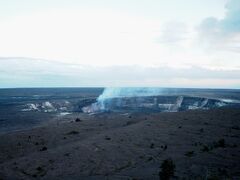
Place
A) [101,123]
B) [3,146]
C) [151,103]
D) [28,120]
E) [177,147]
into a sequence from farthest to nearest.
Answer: [151,103], [28,120], [101,123], [3,146], [177,147]

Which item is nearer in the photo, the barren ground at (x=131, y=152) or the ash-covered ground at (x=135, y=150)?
the ash-covered ground at (x=135, y=150)

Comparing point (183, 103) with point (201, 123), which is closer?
point (201, 123)

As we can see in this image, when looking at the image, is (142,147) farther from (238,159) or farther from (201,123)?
(201,123)

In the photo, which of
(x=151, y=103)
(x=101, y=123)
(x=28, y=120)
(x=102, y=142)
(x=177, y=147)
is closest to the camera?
(x=177, y=147)

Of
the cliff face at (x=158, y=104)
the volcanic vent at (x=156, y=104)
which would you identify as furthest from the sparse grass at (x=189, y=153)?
the cliff face at (x=158, y=104)

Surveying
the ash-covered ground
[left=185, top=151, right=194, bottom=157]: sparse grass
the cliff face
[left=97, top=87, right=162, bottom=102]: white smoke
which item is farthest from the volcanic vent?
[left=185, top=151, right=194, bottom=157]: sparse grass

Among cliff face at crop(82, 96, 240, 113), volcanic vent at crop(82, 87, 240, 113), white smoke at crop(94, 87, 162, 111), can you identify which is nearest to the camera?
volcanic vent at crop(82, 87, 240, 113)

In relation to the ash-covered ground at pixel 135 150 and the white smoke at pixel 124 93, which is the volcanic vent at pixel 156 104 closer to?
the white smoke at pixel 124 93

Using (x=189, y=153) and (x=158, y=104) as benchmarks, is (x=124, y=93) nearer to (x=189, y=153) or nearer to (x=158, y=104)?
(x=158, y=104)

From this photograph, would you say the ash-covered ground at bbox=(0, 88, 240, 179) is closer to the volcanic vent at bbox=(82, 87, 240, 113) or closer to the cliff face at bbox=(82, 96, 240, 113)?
the volcanic vent at bbox=(82, 87, 240, 113)

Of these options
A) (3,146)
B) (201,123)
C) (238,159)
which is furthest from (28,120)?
(238,159)

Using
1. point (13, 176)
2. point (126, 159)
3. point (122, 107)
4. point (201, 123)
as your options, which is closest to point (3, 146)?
point (13, 176)
